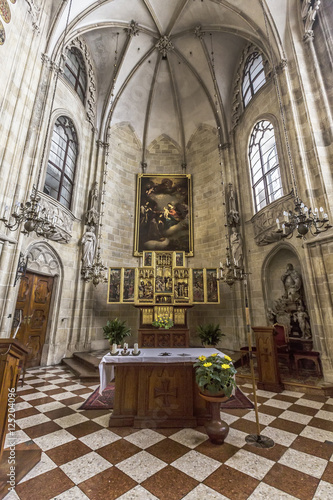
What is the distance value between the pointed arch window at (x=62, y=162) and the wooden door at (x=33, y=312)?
326cm

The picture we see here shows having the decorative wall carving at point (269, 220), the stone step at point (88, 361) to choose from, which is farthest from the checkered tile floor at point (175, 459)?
the decorative wall carving at point (269, 220)

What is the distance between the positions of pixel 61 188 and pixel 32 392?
6.98m

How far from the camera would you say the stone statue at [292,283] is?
7.50m

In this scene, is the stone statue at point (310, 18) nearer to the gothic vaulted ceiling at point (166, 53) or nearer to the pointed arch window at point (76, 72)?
→ the gothic vaulted ceiling at point (166, 53)

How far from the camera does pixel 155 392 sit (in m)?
3.95

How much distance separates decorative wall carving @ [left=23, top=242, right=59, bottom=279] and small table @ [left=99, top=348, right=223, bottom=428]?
5162 millimetres

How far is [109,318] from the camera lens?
35.5ft

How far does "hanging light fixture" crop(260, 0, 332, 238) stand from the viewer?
4.77 metres

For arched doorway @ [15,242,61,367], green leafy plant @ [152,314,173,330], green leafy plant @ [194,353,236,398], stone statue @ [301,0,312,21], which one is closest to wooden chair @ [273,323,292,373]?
green leafy plant @ [152,314,173,330]

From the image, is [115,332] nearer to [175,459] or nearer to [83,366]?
[83,366]

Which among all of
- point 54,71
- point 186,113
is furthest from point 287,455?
point 186,113

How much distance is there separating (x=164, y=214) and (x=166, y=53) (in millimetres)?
8178

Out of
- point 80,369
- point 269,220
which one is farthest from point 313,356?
point 80,369

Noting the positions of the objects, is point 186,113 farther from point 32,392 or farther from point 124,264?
point 32,392
